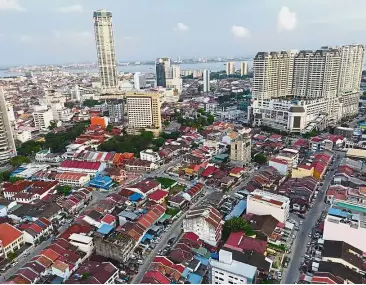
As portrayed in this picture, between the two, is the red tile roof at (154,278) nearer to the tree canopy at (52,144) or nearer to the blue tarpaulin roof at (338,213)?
the blue tarpaulin roof at (338,213)

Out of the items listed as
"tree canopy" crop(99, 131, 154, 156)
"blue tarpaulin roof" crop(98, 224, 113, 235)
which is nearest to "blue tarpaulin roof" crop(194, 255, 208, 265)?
"blue tarpaulin roof" crop(98, 224, 113, 235)

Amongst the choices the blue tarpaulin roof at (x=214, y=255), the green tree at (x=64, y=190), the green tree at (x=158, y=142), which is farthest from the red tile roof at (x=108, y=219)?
the green tree at (x=158, y=142)

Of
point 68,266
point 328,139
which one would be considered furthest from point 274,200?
point 328,139

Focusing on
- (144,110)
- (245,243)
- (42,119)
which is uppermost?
(144,110)

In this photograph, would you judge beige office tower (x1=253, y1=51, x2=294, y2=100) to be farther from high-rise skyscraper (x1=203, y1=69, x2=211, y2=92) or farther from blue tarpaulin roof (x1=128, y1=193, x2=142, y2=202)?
high-rise skyscraper (x1=203, y1=69, x2=211, y2=92)

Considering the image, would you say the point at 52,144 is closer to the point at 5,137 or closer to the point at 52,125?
the point at 5,137

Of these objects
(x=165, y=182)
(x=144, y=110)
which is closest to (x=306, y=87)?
(x=144, y=110)
